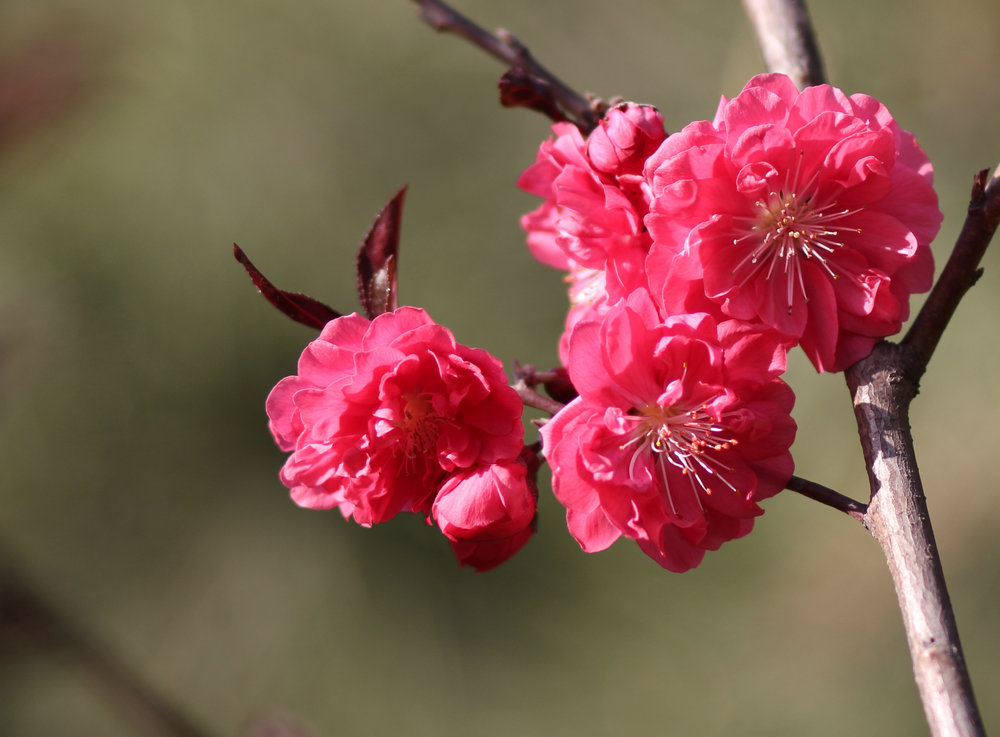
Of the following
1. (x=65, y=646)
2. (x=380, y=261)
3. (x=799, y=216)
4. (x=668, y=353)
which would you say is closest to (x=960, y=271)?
(x=799, y=216)

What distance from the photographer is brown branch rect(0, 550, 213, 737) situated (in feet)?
3.57

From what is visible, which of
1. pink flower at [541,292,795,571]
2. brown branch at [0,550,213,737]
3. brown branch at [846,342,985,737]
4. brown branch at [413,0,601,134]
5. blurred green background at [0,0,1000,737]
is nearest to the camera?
brown branch at [846,342,985,737]

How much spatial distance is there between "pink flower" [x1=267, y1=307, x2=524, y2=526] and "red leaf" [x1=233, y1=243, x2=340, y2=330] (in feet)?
0.26

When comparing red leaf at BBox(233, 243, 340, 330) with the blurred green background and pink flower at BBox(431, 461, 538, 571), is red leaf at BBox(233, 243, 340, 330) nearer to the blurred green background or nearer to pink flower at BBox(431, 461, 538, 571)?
pink flower at BBox(431, 461, 538, 571)

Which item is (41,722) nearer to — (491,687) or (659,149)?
(491,687)

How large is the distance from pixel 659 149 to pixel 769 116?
0.08m

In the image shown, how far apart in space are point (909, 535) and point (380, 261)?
1.49ft

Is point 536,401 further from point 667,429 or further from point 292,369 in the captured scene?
point 292,369

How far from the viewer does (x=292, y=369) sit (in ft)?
9.41

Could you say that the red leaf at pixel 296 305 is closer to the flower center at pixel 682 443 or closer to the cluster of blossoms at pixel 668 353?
the cluster of blossoms at pixel 668 353

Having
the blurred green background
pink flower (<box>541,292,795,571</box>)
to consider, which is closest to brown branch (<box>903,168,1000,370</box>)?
pink flower (<box>541,292,795,571</box>)

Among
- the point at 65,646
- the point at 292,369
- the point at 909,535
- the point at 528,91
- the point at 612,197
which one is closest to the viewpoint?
the point at 909,535

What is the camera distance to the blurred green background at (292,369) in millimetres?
2439

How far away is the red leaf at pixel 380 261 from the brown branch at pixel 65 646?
0.73 metres
